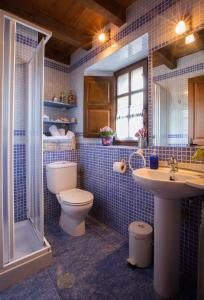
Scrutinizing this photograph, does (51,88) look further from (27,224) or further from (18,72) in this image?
(27,224)

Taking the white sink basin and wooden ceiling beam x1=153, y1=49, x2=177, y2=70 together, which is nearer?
the white sink basin

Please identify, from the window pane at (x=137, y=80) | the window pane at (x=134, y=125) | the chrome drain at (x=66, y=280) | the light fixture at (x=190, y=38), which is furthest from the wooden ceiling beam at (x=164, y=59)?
the chrome drain at (x=66, y=280)

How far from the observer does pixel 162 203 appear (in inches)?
48.9

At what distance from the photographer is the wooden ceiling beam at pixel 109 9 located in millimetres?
1740

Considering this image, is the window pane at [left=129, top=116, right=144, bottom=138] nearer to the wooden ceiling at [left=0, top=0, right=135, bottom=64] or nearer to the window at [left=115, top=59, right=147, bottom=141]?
the window at [left=115, top=59, right=147, bottom=141]

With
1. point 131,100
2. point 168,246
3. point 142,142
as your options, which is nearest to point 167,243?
point 168,246

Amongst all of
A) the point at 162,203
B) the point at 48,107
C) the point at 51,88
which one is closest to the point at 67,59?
the point at 51,88

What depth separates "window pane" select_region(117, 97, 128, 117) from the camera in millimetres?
2596

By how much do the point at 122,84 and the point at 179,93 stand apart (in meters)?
1.24

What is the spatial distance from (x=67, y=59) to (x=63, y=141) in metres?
1.41

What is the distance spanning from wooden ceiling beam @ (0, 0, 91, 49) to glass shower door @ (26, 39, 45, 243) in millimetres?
550

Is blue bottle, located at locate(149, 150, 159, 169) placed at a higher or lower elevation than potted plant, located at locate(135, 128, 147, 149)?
lower

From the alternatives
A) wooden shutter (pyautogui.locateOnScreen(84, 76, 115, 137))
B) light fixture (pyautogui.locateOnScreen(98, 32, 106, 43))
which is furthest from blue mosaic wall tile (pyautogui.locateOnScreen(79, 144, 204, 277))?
light fixture (pyautogui.locateOnScreen(98, 32, 106, 43))

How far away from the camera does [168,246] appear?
125cm
